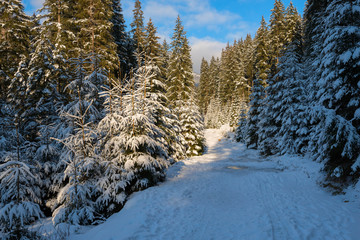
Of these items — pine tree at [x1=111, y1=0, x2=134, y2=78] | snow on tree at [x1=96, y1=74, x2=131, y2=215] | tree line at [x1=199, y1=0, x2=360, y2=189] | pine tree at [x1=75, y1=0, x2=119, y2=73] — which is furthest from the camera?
pine tree at [x1=111, y1=0, x2=134, y2=78]

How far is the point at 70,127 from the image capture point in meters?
9.35

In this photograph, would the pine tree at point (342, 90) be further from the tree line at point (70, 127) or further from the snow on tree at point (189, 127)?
the snow on tree at point (189, 127)

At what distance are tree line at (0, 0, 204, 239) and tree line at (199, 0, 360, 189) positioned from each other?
25.8 ft

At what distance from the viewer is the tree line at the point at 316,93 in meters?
7.43

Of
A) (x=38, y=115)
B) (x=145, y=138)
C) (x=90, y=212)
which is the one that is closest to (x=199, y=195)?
(x=145, y=138)

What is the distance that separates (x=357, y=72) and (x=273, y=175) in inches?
277

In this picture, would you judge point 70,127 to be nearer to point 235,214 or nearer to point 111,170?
point 111,170

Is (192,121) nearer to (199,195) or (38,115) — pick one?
(199,195)

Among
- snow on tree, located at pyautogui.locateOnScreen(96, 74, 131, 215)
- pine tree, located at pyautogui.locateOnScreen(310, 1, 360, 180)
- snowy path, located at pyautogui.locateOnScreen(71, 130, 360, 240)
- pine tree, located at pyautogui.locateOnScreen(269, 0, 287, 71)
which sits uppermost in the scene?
pine tree, located at pyautogui.locateOnScreen(269, 0, 287, 71)

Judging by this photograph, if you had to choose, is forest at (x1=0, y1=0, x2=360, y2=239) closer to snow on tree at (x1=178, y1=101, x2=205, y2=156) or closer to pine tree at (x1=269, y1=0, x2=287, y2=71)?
snow on tree at (x1=178, y1=101, x2=205, y2=156)

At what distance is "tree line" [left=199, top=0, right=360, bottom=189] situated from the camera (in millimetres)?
7434

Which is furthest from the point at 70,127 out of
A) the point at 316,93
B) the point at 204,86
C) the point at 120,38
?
the point at 204,86

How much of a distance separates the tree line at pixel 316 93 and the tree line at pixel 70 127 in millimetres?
7849

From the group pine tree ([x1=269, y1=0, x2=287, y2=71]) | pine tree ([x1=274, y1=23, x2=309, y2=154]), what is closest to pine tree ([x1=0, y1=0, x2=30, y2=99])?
pine tree ([x1=274, y1=23, x2=309, y2=154])
